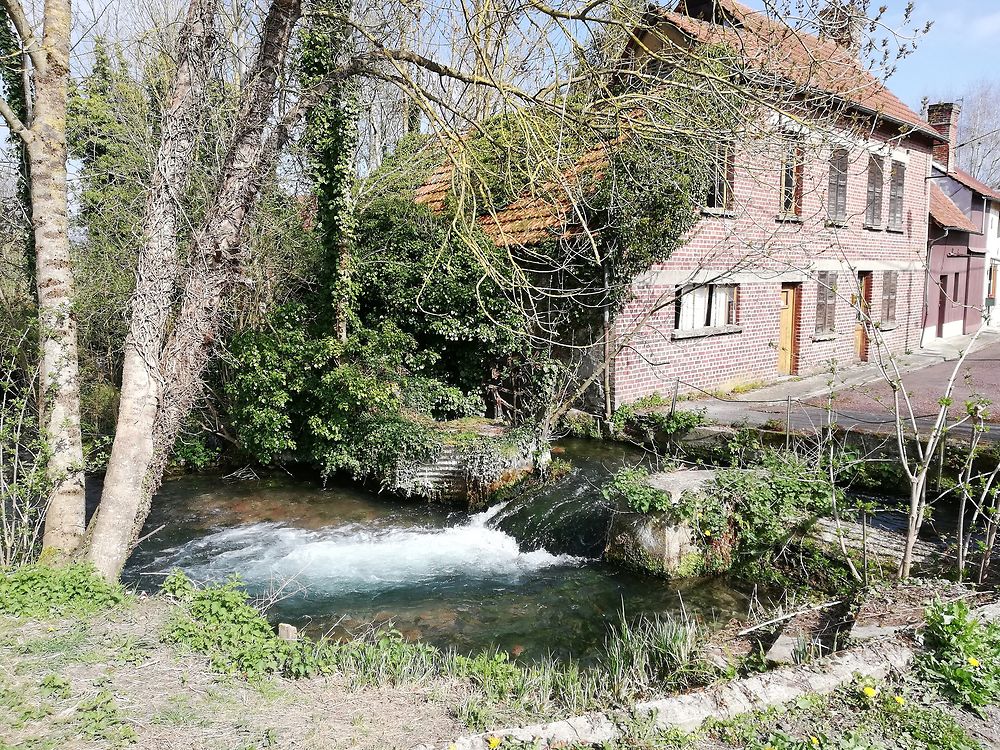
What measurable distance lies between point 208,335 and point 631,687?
17.6ft

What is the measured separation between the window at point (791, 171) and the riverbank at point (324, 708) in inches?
177

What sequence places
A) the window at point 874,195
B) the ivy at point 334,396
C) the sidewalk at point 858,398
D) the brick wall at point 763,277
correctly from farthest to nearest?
the window at point 874,195 < the brick wall at point 763,277 < the ivy at point 334,396 < the sidewalk at point 858,398

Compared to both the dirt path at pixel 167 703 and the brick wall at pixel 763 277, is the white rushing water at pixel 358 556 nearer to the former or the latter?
the dirt path at pixel 167 703

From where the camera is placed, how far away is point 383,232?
41.1 ft

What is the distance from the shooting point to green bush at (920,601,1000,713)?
388 cm

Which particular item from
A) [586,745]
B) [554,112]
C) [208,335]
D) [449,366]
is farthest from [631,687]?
[449,366]

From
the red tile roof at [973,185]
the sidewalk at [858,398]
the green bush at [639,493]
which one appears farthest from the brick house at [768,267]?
the red tile roof at [973,185]

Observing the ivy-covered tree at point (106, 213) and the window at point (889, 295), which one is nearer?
the ivy-covered tree at point (106, 213)

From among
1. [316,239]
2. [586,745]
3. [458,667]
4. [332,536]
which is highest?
[316,239]

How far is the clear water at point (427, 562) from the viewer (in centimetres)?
660

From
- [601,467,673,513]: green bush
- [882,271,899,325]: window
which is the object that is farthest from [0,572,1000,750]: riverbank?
[882,271,899,325]: window

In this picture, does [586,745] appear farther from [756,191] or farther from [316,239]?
[756,191]

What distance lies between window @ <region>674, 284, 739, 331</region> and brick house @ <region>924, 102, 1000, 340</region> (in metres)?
10.6

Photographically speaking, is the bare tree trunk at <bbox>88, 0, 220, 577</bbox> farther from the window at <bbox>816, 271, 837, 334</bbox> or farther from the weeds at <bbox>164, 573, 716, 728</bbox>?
the window at <bbox>816, 271, 837, 334</bbox>
